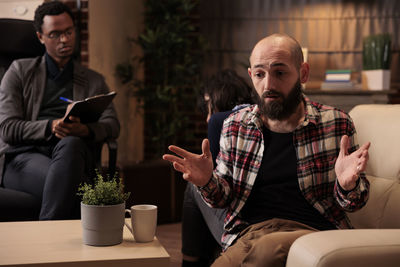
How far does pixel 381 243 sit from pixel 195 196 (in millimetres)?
1153

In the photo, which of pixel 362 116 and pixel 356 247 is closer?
pixel 356 247

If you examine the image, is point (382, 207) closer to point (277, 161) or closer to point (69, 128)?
point (277, 161)

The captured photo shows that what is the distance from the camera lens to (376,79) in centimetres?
413

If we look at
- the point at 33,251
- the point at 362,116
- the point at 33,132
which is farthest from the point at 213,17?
the point at 33,251

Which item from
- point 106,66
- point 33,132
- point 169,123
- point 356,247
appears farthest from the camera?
point 169,123

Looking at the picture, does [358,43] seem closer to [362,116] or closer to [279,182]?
[362,116]

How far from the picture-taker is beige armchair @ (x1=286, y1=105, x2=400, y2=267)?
1.14 meters

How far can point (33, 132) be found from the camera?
2465 millimetres

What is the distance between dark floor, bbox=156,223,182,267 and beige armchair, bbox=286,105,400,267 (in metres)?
1.22

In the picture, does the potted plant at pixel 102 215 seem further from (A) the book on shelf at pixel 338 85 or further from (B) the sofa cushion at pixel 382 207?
(A) the book on shelf at pixel 338 85

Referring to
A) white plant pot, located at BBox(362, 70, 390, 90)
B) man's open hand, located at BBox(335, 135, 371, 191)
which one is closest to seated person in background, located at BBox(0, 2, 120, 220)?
man's open hand, located at BBox(335, 135, 371, 191)

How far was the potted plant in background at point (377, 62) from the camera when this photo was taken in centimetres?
409

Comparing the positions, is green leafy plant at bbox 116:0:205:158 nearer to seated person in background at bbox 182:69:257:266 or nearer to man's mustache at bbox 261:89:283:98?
seated person in background at bbox 182:69:257:266

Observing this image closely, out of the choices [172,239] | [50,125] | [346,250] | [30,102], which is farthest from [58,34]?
[346,250]
